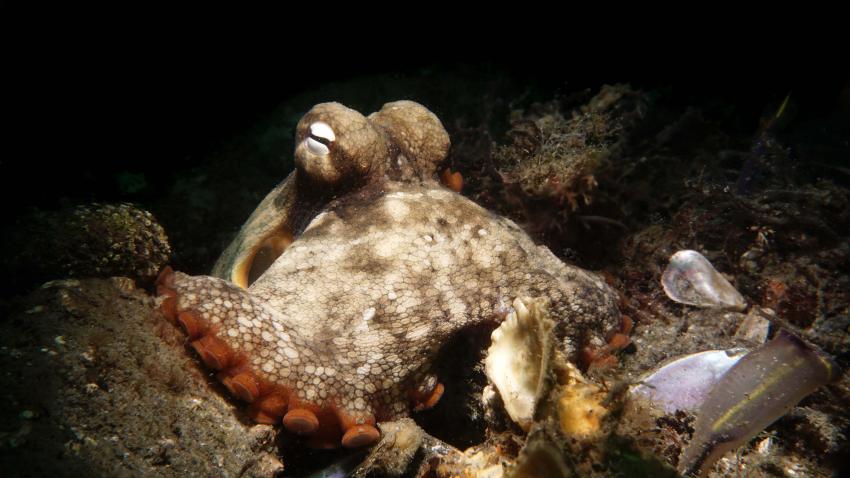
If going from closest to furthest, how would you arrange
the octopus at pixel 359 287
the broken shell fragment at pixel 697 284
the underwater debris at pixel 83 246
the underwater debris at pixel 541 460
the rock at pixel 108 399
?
the rock at pixel 108 399 → the underwater debris at pixel 541 460 → the octopus at pixel 359 287 → the underwater debris at pixel 83 246 → the broken shell fragment at pixel 697 284

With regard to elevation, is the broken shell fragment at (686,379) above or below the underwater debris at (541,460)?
below

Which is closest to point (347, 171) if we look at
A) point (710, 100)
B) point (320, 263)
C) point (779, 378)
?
point (320, 263)

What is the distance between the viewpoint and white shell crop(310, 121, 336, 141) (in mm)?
3531

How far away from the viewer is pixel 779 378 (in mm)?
2488

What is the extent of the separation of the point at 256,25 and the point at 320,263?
304 cm

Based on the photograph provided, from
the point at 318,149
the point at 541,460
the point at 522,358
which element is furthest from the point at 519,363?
the point at 318,149

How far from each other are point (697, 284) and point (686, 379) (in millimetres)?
1365

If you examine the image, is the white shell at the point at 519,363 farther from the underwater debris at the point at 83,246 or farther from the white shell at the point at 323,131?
the underwater debris at the point at 83,246

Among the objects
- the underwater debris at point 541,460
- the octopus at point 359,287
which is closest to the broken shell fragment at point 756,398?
the octopus at point 359,287

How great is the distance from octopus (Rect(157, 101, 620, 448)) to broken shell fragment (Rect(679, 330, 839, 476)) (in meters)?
0.95

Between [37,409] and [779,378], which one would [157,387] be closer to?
[37,409]

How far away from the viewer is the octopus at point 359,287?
2.38 meters

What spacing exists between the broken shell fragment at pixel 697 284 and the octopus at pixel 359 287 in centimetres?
74

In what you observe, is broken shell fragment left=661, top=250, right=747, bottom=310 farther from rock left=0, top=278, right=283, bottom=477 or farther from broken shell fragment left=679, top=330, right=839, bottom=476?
rock left=0, top=278, right=283, bottom=477
